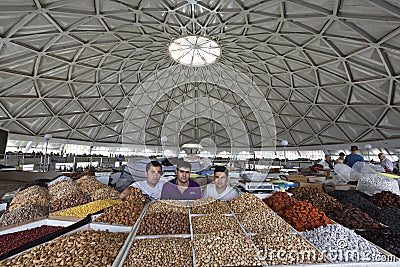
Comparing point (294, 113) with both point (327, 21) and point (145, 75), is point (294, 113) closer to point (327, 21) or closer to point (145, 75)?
point (327, 21)

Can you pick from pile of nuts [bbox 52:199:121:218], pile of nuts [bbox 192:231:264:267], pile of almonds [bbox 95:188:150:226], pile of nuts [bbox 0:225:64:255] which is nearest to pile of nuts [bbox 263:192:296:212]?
pile of nuts [bbox 192:231:264:267]

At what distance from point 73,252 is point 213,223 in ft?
7.81

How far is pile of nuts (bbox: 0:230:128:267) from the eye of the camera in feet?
9.20

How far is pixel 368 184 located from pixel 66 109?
3550 centimetres

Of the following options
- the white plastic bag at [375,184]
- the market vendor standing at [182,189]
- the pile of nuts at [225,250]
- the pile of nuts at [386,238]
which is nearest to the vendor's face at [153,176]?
the market vendor standing at [182,189]

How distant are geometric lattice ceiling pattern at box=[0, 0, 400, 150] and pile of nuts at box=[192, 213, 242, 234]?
50.4 feet

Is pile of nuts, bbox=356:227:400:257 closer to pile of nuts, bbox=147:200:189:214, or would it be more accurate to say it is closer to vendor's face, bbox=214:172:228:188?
vendor's face, bbox=214:172:228:188

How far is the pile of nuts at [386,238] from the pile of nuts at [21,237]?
5.88 metres

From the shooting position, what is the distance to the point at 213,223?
4281 mm

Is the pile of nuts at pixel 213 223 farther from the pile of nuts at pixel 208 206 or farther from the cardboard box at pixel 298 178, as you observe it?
the cardboard box at pixel 298 178

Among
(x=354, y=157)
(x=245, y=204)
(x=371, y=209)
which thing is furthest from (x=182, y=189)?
(x=354, y=157)

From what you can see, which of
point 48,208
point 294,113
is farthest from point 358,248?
point 294,113

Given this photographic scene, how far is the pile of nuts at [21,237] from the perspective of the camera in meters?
3.89

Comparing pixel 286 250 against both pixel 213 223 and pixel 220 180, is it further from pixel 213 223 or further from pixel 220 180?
pixel 220 180
